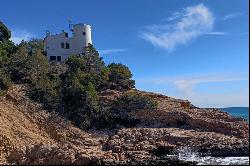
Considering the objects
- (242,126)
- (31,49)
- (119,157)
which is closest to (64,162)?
(119,157)

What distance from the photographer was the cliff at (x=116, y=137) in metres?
29.7

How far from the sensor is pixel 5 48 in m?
50.3

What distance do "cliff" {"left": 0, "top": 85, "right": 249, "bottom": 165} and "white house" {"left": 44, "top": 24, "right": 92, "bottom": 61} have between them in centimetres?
1663

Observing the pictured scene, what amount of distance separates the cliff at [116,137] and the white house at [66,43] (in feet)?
54.6

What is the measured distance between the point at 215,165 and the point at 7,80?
65.9ft

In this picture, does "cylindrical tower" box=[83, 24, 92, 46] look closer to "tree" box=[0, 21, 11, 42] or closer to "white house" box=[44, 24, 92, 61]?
"white house" box=[44, 24, 92, 61]

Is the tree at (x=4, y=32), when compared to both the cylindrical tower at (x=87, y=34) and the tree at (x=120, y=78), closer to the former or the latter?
the cylindrical tower at (x=87, y=34)

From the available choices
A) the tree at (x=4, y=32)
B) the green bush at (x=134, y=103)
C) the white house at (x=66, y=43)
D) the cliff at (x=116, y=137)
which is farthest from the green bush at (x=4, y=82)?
the white house at (x=66, y=43)

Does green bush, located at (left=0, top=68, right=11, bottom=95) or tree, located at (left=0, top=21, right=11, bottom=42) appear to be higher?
tree, located at (left=0, top=21, right=11, bottom=42)

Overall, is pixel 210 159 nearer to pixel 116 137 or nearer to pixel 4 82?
pixel 116 137

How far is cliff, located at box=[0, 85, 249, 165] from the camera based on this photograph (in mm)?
29672

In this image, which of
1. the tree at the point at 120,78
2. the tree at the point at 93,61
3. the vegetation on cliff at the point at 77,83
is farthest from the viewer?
the tree at the point at 93,61

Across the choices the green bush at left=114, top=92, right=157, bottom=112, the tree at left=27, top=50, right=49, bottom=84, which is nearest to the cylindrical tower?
the tree at left=27, top=50, right=49, bottom=84

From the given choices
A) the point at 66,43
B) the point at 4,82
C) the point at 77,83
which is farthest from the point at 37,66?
the point at 66,43
